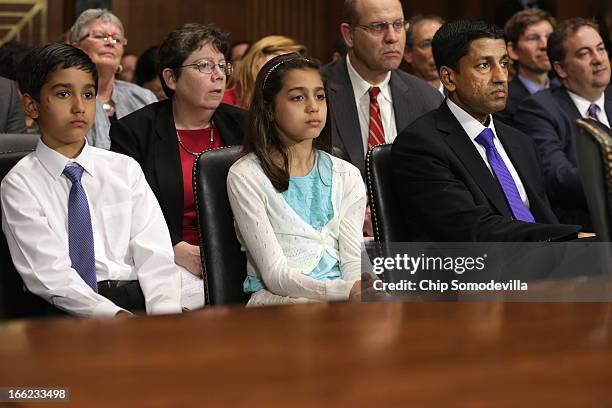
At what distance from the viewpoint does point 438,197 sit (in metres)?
2.73

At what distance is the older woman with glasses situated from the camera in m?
4.29

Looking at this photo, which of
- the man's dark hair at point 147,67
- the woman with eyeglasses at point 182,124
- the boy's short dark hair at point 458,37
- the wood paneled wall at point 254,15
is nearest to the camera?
the boy's short dark hair at point 458,37

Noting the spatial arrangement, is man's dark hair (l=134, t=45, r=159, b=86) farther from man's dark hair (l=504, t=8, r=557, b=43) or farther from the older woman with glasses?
man's dark hair (l=504, t=8, r=557, b=43)

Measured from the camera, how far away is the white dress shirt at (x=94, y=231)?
230 centimetres

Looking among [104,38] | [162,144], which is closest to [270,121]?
[162,144]

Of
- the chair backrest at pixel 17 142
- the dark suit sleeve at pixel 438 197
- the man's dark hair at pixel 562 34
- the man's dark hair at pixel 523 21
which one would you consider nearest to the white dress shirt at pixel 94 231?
the chair backrest at pixel 17 142

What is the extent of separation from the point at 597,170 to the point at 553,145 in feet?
6.60

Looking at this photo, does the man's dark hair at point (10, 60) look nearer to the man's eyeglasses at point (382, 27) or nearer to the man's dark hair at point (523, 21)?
the man's eyeglasses at point (382, 27)

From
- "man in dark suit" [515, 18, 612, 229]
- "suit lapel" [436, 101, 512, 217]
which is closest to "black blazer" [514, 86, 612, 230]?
"man in dark suit" [515, 18, 612, 229]

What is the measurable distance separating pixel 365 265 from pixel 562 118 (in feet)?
6.18

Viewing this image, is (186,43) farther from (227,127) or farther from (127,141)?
(127,141)

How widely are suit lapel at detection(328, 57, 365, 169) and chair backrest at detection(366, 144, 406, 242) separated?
82 cm

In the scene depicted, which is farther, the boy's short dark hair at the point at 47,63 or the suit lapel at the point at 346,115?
the suit lapel at the point at 346,115

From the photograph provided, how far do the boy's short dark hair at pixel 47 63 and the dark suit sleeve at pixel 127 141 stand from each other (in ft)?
1.68
